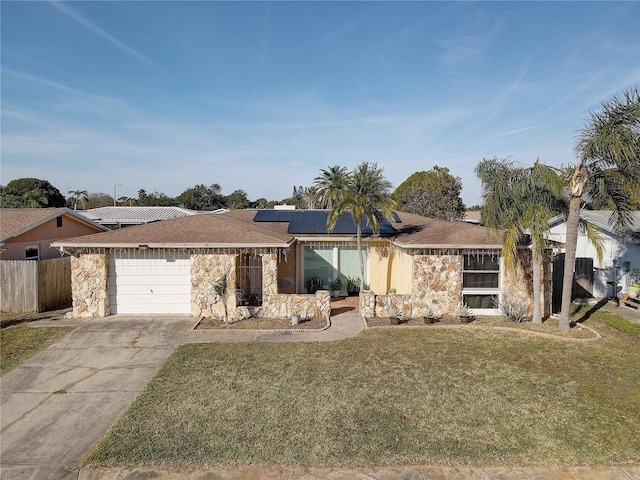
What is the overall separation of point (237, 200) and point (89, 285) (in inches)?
2125

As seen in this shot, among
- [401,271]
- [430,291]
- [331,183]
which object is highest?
[331,183]

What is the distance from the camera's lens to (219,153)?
32.2 m

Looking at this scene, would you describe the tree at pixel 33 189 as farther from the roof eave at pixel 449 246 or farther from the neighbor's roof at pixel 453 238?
the roof eave at pixel 449 246

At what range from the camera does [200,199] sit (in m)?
63.2

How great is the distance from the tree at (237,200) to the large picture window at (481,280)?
5273 centimetres

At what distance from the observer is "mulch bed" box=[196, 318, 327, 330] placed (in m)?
11.9

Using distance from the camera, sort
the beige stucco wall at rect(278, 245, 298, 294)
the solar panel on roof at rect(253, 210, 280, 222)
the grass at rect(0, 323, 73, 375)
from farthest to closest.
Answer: the solar panel on roof at rect(253, 210, 280, 222) < the beige stucco wall at rect(278, 245, 298, 294) < the grass at rect(0, 323, 73, 375)

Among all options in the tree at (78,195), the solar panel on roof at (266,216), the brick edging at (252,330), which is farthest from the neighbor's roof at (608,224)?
the tree at (78,195)

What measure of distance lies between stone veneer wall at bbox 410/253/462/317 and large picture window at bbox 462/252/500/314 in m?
0.33

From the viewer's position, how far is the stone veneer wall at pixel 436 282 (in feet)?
42.5

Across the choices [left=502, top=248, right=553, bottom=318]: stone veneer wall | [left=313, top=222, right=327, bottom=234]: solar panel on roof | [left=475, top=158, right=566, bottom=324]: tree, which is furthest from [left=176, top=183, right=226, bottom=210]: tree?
[left=475, top=158, right=566, bottom=324]: tree

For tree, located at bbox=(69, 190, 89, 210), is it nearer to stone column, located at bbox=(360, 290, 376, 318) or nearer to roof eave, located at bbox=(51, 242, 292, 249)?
roof eave, located at bbox=(51, 242, 292, 249)

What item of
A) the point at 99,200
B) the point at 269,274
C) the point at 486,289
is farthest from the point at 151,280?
the point at 99,200

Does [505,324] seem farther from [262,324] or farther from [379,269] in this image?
[262,324]
